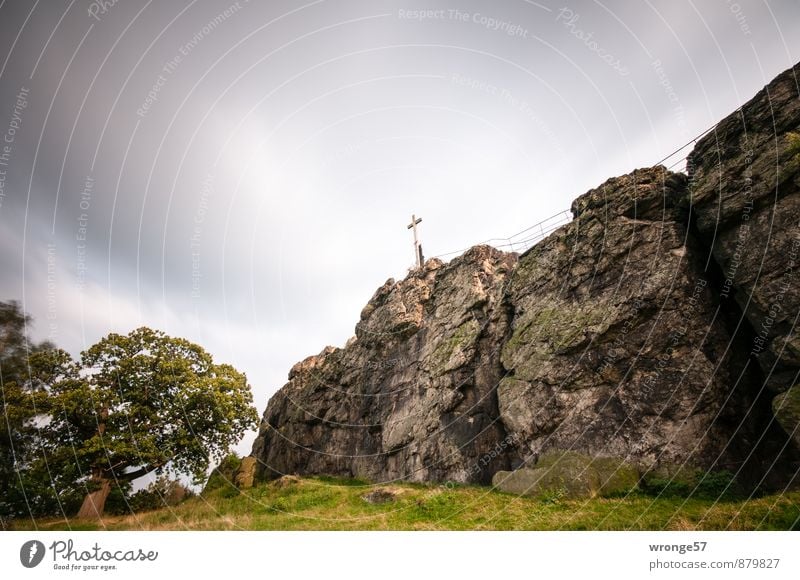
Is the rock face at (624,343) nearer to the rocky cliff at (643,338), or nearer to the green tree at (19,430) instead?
the rocky cliff at (643,338)

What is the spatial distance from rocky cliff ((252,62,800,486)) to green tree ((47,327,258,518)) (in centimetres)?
1085

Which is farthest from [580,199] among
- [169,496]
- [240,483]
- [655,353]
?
[169,496]

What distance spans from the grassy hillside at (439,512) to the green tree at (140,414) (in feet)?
8.24

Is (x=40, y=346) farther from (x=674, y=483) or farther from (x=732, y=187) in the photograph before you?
(x=732, y=187)

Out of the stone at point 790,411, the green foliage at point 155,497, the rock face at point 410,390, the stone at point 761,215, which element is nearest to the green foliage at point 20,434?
the green foliage at point 155,497

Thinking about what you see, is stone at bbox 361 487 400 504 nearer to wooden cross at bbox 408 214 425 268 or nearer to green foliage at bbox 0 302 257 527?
green foliage at bbox 0 302 257 527

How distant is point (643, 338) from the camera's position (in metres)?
15.5

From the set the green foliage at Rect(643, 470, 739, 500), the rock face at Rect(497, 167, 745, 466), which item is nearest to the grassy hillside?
the green foliage at Rect(643, 470, 739, 500)

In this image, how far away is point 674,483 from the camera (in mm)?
12219

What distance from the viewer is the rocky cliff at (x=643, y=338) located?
12.8 m

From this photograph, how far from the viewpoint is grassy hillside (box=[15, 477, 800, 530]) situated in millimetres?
9742

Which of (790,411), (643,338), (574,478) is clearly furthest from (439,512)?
(790,411)

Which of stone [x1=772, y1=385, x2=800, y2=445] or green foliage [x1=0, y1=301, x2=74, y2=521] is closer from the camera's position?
stone [x1=772, y1=385, x2=800, y2=445]

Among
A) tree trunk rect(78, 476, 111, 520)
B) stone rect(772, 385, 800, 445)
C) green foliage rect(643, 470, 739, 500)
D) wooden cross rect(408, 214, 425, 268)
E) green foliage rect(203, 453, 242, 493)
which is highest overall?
wooden cross rect(408, 214, 425, 268)
